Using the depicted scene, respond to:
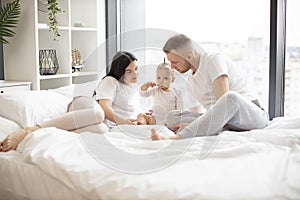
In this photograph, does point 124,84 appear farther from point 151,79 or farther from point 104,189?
point 104,189

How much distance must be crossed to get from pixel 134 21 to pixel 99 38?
429 millimetres

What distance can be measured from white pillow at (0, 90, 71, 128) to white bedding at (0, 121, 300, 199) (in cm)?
55

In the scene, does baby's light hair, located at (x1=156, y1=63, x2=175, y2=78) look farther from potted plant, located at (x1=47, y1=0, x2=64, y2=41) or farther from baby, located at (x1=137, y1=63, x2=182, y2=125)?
potted plant, located at (x1=47, y1=0, x2=64, y2=41)

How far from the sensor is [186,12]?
3549 mm

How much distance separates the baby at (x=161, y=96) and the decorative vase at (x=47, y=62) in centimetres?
127

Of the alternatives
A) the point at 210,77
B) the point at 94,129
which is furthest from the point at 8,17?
the point at 210,77

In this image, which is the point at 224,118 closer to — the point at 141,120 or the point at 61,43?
the point at 141,120

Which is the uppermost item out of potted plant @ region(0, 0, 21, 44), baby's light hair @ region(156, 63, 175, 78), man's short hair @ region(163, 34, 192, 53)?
potted plant @ region(0, 0, 21, 44)

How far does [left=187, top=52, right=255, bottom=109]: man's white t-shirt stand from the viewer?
2283 mm

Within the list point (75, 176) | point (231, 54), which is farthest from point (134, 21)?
point (75, 176)

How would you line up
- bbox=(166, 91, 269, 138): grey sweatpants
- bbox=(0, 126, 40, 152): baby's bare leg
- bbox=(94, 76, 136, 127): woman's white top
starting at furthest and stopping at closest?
bbox=(94, 76, 136, 127): woman's white top < bbox=(166, 91, 269, 138): grey sweatpants < bbox=(0, 126, 40, 152): baby's bare leg

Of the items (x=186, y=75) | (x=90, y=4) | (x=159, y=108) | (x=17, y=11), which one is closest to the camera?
(x=159, y=108)

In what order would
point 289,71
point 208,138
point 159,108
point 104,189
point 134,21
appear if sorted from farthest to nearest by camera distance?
1. point 134,21
2. point 289,71
3. point 159,108
4. point 208,138
5. point 104,189

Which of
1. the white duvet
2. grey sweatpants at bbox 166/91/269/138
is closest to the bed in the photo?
the white duvet
